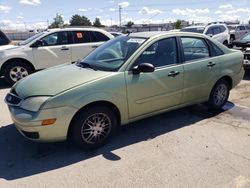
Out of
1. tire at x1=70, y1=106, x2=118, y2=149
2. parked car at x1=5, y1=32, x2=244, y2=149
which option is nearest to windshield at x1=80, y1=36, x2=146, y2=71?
parked car at x1=5, y1=32, x2=244, y2=149

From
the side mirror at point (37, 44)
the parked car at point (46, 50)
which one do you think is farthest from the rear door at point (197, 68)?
the side mirror at point (37, 44)

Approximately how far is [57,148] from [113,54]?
167cm

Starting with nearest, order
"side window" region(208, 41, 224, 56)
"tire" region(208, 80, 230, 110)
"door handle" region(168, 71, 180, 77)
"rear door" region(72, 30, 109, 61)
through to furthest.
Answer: "door handle" region(168, 71, 180, 77)
"side window" region(208, 41, 224, 56)
"tire" region(208, 80, 230, 110)
"rear door" region(72, 30, 109, 61)

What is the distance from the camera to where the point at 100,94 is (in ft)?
12.2

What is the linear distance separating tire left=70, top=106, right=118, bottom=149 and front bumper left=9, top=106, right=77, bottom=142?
0.15 meters

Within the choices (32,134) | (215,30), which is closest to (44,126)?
(32,134)

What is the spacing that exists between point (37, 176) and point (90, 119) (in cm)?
97

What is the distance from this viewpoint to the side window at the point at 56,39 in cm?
842

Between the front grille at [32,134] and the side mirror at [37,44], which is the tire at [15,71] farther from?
the front grille at [32,134]

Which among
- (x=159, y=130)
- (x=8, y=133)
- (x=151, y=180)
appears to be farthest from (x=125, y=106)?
(x=8, y=133)

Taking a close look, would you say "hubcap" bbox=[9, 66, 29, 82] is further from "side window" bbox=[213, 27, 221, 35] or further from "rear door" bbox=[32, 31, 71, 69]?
"side window" bbox=[213, 27, 221, 35]

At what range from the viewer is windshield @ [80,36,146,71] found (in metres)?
4.13

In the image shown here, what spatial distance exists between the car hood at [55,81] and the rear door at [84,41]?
14.9 ft

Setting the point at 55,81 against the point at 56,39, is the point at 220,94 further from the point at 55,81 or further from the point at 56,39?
the point at 56,39
